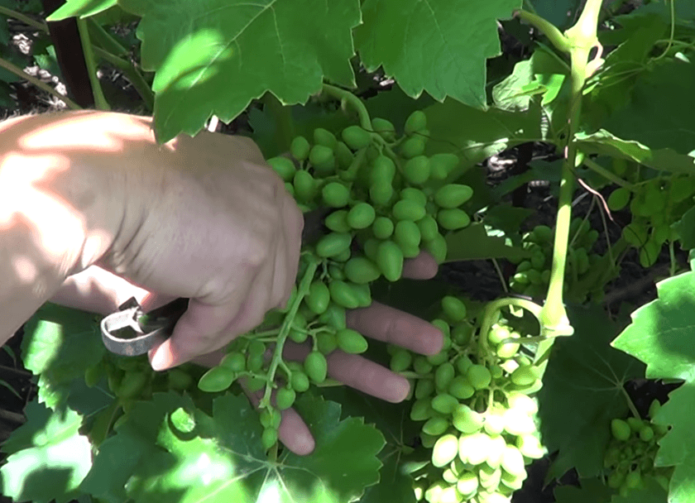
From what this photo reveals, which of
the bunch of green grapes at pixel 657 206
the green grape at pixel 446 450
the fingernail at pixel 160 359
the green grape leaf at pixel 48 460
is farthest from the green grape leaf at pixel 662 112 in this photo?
the green grape leaf at pixel 48 460

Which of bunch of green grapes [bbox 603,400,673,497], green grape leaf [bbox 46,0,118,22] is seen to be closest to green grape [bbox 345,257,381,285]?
green grape leaf [bbox 46,0,118,22]

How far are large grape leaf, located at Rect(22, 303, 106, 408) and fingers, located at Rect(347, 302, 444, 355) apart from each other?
1.64 ft

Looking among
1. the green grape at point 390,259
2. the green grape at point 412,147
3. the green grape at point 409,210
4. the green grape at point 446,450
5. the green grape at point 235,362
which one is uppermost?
the green grape at point 412,147

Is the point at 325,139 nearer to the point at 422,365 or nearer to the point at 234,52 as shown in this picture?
the point at 234,52

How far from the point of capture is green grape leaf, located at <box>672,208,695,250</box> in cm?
112

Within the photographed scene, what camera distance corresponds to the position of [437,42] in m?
0.80

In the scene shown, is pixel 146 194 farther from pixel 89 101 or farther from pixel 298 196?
pixel 89 101

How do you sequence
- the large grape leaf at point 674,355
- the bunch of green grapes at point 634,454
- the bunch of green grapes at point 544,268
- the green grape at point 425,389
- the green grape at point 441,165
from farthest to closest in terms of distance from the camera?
the bunch of green grapes at point 544,268 < the bunch of green grapes at point 634,454 < the green grape at point 425,389 < the green grape at point 441,165 < the large grape leaf at point 674,355

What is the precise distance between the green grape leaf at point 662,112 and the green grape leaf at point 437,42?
487 millimetres

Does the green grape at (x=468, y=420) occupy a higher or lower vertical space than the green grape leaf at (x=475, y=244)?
lower

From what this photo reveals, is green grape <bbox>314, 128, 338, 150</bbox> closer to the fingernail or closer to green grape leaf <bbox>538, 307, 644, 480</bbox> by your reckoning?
the fingernail

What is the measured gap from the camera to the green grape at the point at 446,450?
3.33 feet

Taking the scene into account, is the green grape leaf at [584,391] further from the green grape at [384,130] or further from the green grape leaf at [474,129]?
the green grape at [384,130]

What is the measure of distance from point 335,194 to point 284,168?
0.09m
